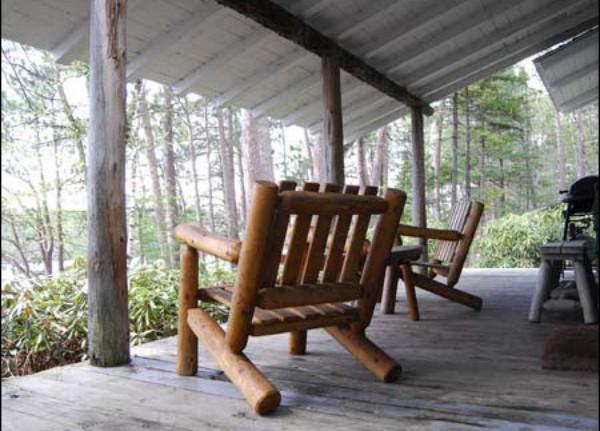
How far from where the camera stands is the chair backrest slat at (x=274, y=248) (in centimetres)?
194

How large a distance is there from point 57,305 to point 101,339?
1396 mm

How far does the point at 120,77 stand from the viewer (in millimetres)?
2605

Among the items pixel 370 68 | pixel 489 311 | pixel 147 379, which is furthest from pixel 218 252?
pixel 370 68

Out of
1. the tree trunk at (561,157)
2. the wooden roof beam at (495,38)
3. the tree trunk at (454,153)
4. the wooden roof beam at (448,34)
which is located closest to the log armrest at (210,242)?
the tree trunk at (561,157)

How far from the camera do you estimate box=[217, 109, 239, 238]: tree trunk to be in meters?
11.8

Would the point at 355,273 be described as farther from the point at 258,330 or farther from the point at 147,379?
the point at 147,379

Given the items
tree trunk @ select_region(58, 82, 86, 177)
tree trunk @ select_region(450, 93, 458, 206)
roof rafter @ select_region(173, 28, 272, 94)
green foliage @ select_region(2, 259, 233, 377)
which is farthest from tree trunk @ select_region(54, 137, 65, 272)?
tree trunk @ select_region(450, 93, 458, 206)

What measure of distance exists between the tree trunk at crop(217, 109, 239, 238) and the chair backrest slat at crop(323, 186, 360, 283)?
940 cm

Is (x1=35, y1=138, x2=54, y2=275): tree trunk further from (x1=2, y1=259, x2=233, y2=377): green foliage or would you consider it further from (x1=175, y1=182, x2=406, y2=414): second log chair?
(x1=175, y1=182, x2=406, y2=414): second log chair

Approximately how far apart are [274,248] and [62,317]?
2394mm

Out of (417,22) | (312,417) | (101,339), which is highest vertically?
(417,22)

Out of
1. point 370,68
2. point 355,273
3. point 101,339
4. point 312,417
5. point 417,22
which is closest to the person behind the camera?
point 312,417

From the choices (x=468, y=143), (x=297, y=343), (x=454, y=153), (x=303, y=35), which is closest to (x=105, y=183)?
(x=297, y=343)

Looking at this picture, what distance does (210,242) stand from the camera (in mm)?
2127
